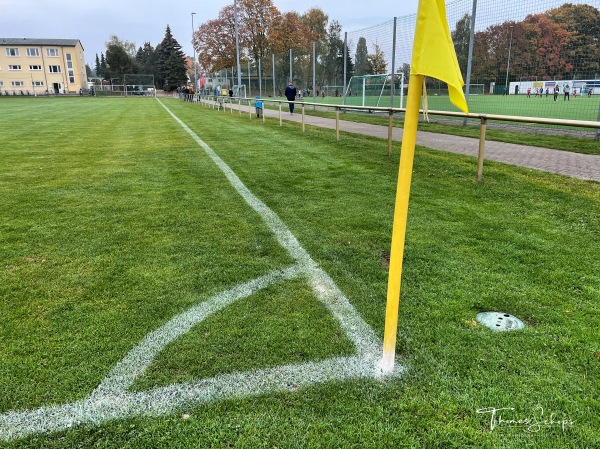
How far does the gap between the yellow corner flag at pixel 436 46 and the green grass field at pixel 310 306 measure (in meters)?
1.40

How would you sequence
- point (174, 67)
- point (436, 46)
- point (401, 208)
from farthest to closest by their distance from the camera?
point (174, 67) → point (401, 208) → point (436, 46)

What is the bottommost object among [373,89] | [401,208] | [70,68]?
[401,208]

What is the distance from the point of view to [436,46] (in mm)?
1921

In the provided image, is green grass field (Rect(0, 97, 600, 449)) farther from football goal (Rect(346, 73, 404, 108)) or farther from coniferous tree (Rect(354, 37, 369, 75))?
coniferous tree (Rect(354, 37, 369, 75))

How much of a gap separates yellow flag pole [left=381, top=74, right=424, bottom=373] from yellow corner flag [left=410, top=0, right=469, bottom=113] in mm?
103

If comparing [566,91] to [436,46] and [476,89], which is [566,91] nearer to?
[476,89]

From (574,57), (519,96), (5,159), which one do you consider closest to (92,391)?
(5,159)

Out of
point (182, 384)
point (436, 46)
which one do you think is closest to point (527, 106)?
point (436, 46)

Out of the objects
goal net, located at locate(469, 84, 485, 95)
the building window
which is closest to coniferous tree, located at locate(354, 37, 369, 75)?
goal net, located at locate(469, 84, 485, 95)

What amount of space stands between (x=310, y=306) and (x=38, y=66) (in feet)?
307

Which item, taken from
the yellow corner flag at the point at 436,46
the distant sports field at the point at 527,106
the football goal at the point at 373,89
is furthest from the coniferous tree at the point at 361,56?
the yellow corner flag at the point at 436,46

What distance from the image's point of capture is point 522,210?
207 inches

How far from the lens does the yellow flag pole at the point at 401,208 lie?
207cm

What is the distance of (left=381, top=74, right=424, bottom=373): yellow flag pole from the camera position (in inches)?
81.4
